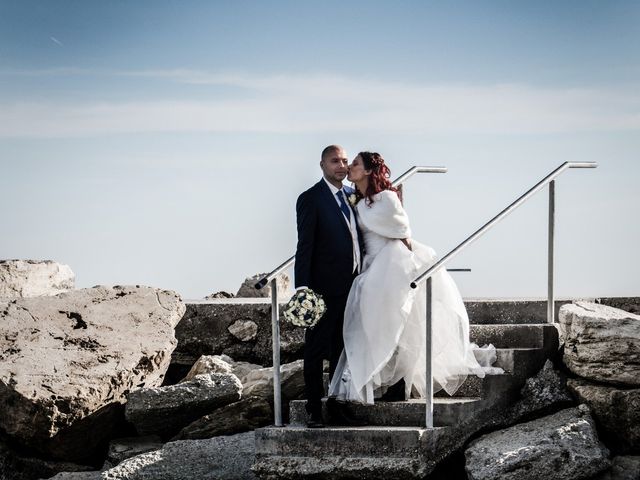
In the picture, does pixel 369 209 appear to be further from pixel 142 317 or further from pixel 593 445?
pixel 142 317

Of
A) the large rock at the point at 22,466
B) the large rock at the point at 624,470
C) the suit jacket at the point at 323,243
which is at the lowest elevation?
the large rock at the point at 22,466

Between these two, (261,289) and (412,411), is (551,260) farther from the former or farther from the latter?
(261,289)

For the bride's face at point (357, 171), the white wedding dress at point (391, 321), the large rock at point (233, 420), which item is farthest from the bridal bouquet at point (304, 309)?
the large rock at point (233, 420)

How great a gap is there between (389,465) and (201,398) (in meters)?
2.34

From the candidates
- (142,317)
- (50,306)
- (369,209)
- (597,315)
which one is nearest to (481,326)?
(597,315)

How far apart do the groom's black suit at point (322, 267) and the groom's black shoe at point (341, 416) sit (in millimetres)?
167

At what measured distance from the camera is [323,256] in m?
8.46

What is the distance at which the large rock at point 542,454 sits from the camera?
813 cm

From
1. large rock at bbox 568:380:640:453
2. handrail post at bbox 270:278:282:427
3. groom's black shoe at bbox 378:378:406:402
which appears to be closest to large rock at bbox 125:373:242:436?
handrail post at bbox 270:278:282:427

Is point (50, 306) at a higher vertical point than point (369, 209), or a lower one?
lower

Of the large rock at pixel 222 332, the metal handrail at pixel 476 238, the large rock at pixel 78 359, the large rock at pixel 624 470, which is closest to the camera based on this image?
the metal handrail at pixel 476 238

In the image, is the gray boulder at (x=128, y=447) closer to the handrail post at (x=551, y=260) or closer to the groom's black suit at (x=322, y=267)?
the groom's black suit at (x=322, y=267)

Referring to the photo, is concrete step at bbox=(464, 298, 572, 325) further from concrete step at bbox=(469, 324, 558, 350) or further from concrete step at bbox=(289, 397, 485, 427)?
concrete step at bbox=(289, 397, 485, 427)

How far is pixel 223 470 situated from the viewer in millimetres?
8898
